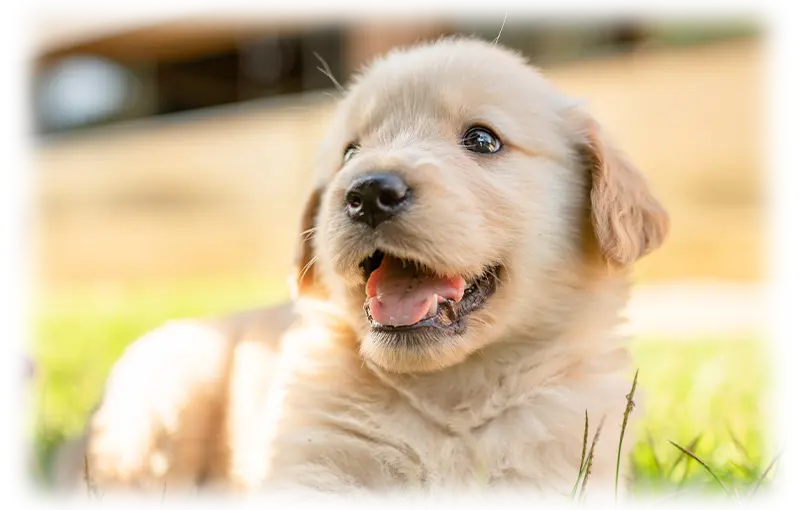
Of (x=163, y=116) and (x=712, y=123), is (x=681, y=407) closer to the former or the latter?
(x=712, y=123)

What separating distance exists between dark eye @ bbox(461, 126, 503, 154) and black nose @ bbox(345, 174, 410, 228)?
387 millimetres

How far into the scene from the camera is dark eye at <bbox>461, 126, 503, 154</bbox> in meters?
Result: 2.51

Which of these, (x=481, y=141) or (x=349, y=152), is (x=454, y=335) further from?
(x=349, y=152)

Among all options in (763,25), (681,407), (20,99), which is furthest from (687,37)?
(20,99)

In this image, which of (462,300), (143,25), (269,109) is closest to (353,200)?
(462,300)

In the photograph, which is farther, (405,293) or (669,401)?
(669,401)

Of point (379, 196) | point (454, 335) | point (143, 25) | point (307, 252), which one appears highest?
point (379, 196)

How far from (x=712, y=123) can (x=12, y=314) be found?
6827 millimetres

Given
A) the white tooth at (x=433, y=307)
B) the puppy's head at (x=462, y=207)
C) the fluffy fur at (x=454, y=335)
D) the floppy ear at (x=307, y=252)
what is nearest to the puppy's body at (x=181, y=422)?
the fluffy fur at (x=454, y=335)

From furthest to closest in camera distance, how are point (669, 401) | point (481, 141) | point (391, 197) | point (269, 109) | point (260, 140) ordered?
point (269, 109), point (260, 140), point (669, 401), point (481, 141), point (391, 197)

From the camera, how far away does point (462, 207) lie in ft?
7.47

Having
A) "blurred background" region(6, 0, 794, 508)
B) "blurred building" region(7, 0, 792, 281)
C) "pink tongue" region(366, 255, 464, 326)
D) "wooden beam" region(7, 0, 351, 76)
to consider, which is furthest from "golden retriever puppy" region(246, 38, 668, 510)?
"wooden beam" region(7, 0, 351, 76)

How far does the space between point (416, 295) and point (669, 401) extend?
7.88 feet

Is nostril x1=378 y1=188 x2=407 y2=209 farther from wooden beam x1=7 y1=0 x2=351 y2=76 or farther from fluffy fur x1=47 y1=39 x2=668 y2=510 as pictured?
wooden beam x1=7 y1=0 x2=351 y2=76
